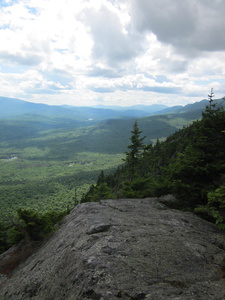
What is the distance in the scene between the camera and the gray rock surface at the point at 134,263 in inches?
269

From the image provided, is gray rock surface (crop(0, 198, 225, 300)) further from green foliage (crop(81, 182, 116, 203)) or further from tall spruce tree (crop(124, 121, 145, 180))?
tall spruce tree (crop(124, 121, 145, 180))

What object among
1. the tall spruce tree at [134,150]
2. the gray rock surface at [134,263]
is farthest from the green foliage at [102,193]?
the gray rock surface at [134,263]

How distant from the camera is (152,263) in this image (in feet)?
27.8

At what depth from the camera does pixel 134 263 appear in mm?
8352

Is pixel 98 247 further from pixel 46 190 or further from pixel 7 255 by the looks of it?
pixel 46 190

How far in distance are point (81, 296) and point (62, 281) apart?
7.37 feet

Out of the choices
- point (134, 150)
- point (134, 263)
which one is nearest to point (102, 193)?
point (134, 150)

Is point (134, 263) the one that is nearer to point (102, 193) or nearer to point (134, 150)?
point (102, 193)

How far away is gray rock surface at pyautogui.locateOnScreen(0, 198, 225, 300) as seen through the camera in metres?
6.83

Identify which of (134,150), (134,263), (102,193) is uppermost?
(134,150)

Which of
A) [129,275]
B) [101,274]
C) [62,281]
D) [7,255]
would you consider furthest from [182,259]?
[7,255]

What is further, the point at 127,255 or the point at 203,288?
the point at 127,255

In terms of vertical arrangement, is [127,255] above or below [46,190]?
above

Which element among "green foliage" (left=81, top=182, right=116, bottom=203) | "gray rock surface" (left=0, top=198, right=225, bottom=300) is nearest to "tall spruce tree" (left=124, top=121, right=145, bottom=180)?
"green foliage" (left=81, top=182, right=116, bottom=203)
